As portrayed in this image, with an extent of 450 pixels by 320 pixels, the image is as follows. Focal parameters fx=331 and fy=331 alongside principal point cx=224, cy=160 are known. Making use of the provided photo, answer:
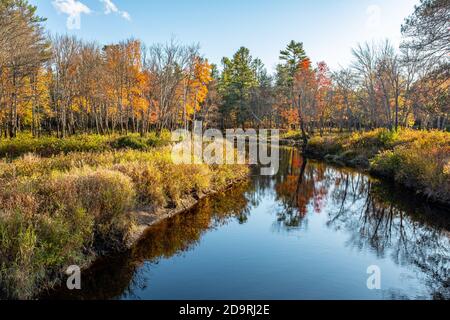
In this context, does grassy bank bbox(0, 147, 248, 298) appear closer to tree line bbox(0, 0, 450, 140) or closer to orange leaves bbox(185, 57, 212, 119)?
tree line bbox(0, 0, 450, 140)

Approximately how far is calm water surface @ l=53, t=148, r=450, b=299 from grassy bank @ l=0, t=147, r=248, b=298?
632mm

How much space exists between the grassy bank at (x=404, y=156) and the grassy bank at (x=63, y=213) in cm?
1064

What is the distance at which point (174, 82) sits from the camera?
32.6 m

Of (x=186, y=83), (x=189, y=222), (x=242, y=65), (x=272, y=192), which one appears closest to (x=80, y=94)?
(x=186, y=83)

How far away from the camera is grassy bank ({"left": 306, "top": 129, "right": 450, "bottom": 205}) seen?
46.2 ft

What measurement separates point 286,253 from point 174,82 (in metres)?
26.5

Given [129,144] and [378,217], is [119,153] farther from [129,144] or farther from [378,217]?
[378,217]

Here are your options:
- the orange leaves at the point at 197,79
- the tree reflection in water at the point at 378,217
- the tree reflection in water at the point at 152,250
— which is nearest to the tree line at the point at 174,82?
the orange leaves at the point at 197,79

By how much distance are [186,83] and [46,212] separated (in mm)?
28906

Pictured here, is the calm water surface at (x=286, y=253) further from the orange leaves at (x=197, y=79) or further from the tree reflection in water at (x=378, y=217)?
the orange leaves at (x=197, y=79)

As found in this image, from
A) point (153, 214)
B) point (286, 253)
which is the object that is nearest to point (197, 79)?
point (153, 214)

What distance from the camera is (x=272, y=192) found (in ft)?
56.5

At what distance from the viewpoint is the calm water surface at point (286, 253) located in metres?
6.97

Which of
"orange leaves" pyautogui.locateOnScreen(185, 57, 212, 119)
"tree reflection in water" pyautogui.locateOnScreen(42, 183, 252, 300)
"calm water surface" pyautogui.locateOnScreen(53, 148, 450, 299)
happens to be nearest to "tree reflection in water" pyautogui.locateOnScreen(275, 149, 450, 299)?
"calm water surface" pyautogui.locateOnScreen(53, 148, 450, 299)
